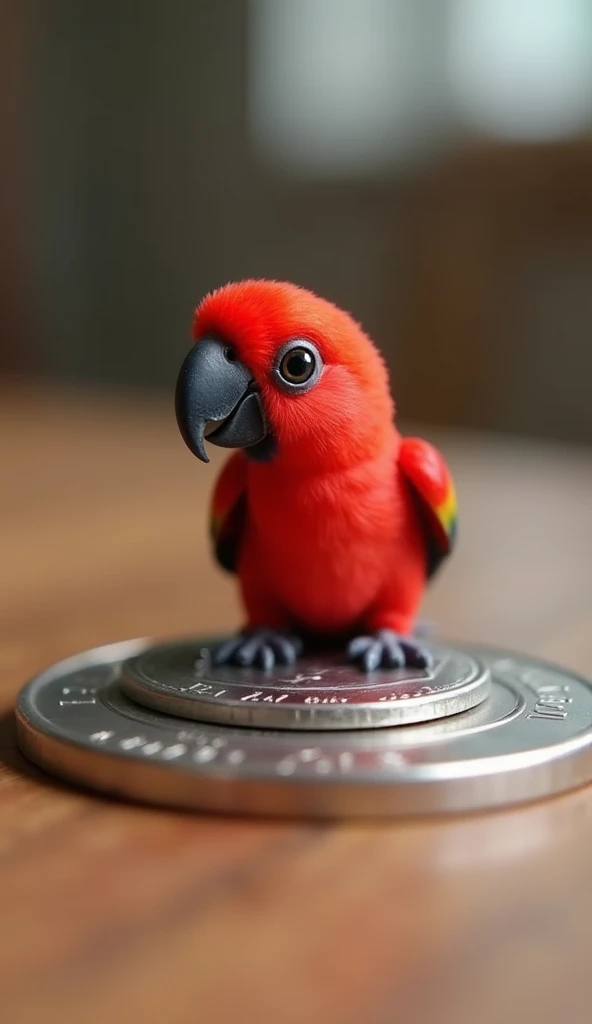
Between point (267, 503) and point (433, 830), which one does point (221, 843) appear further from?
point (267, 503)

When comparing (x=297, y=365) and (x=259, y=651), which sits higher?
(x=297, y=365)

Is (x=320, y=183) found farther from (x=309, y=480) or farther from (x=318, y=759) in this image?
(x=318, y=759)

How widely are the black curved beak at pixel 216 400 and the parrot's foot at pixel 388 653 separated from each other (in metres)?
0.13

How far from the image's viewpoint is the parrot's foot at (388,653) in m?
0.63

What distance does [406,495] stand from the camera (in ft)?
2.19

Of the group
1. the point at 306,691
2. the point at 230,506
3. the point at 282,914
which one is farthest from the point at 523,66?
the point at 282,914

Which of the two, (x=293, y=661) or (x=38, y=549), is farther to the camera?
(x=38, y=549)

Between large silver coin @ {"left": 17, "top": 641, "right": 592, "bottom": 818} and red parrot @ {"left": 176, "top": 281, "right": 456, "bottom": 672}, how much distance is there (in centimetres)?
9

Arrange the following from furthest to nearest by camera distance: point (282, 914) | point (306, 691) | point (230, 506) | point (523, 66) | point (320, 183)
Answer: point (320, 183), point (523, 66), point (230, 506), point (306, 691), point (282, 914)

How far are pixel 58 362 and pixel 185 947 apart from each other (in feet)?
11.2

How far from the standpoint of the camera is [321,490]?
2.09 feet

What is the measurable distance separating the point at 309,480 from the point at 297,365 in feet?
0.23

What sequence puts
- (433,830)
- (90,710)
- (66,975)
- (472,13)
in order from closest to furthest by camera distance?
(66,975), (433,830), (90,710), (472,13)

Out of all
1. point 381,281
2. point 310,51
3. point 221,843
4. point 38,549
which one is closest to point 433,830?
point 221,843
